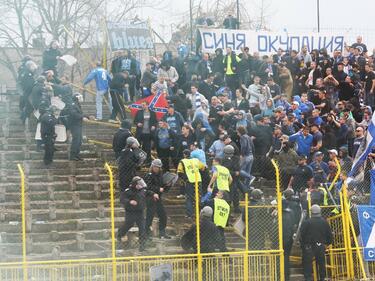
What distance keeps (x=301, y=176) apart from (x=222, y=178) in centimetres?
223

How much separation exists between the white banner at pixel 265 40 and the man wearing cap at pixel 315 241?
11.8 m

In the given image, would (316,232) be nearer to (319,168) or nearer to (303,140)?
(319,168)

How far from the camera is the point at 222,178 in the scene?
22391mm

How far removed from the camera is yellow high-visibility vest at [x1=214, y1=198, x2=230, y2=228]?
840 inches

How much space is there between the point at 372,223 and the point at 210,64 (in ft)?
32.6

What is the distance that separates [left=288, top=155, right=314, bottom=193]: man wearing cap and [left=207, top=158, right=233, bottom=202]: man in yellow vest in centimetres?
180

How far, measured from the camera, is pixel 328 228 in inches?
829

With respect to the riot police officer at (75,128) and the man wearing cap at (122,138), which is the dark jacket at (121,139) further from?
the riot police officer at (75,128)

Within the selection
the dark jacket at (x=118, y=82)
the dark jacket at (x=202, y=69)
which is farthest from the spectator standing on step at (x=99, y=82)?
the dark jacket at (x=202, y=69)

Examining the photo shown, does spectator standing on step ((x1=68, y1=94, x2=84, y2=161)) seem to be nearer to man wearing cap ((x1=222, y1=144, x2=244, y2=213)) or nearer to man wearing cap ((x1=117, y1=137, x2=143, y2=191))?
man wearing cap ((x1=117, y1=137, x2=143, y2=191))

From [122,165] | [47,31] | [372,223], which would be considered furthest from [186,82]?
[47,31]

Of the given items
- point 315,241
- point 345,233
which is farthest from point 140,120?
point 315,241

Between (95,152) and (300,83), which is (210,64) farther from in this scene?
(95,152)

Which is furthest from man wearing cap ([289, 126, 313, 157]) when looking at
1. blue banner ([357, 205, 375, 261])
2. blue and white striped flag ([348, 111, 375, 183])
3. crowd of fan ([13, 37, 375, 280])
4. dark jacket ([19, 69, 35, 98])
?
dark jacket ([19, 69, 35, 98])
